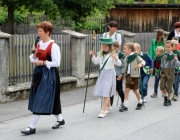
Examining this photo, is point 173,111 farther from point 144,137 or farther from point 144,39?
point 144,39

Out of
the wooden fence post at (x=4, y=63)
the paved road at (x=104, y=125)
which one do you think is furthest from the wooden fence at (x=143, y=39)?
the wooden fence post at (x=4, y=63)

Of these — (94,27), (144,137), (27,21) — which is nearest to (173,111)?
(144,137)

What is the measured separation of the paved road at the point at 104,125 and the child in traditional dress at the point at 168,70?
1.12 feet

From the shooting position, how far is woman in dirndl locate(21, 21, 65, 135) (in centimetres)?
704

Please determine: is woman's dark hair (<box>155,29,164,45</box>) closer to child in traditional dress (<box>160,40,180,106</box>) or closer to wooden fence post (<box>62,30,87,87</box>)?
child in traditional dress (<box>160,40,180,106</box>)

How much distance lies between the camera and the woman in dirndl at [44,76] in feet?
23.1

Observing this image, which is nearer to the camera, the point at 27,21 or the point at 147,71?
the point at 147,71

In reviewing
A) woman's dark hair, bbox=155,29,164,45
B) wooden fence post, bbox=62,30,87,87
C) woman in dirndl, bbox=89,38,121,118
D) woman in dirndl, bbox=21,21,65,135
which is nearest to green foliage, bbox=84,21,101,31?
wooden fence post, bbox=62,30,87,87

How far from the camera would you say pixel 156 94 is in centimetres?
1124

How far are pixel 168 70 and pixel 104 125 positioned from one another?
284 centimetres

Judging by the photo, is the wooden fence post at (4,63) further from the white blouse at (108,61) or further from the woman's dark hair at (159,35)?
the woman's dark hair at (159,35)

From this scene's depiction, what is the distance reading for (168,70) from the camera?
10.1 meters

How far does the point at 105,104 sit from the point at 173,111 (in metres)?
1.66

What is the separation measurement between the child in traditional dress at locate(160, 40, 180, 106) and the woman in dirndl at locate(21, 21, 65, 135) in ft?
12.2
